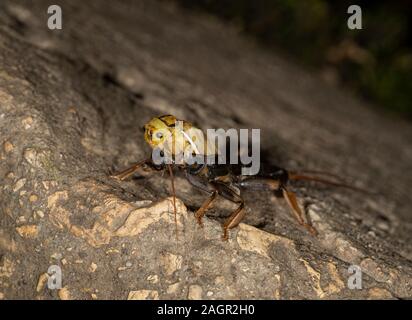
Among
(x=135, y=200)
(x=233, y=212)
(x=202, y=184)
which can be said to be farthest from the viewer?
(x=202, y=184)

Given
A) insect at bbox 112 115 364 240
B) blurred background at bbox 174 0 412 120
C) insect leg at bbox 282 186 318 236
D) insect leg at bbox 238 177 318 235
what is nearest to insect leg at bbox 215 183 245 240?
insect at bbox 112 115 364 240

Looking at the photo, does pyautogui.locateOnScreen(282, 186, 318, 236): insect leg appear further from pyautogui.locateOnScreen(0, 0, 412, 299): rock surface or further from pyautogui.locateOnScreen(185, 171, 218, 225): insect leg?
pyautogui.locateOnScreen(185, 171, 218, 225): insect leg

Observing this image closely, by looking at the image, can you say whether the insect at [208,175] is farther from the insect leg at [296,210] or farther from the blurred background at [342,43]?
the blurred background at [342,43]

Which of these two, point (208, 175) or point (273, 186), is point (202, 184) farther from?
point (273, 186)

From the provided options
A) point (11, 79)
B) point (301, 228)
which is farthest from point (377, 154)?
point (11, 79)

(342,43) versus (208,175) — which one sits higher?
(342,43)

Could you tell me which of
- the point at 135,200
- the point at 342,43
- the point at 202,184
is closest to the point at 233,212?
the point at 202,184
